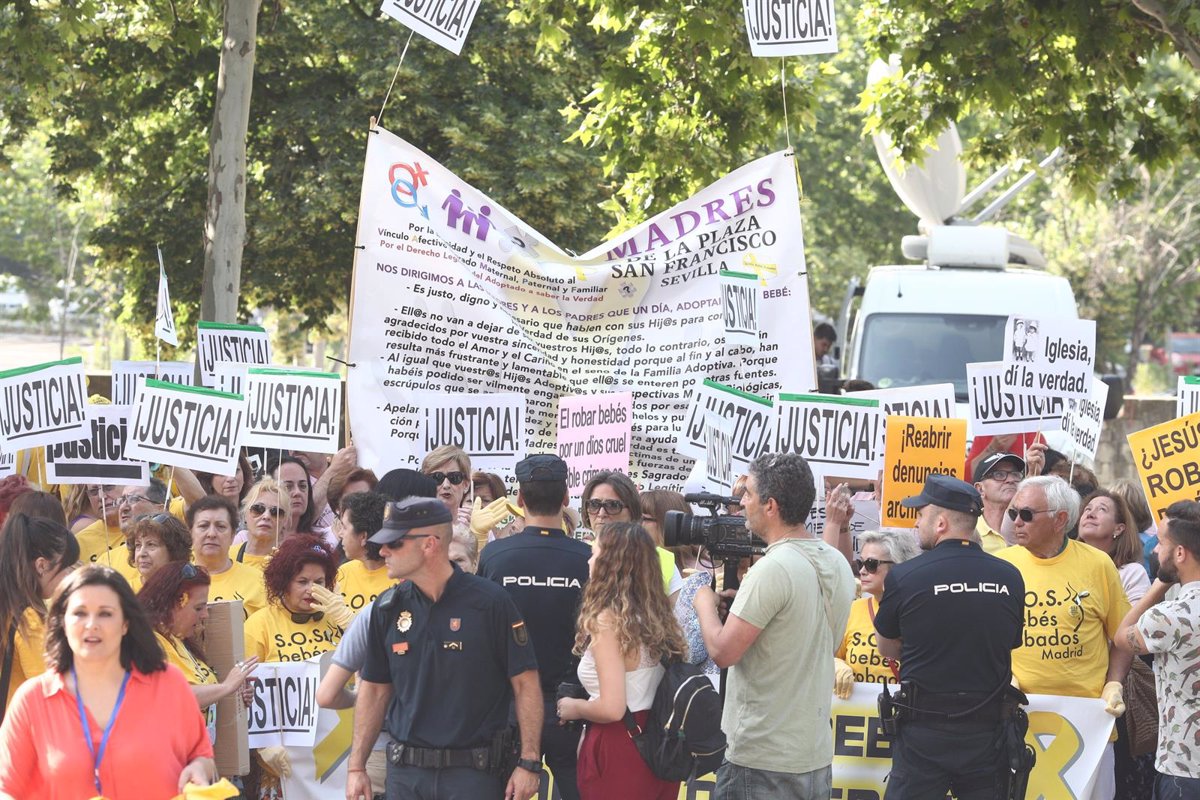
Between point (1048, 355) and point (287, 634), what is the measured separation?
475 centimetres

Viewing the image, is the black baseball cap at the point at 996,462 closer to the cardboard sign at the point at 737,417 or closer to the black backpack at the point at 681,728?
the cardboard sign at the point at 737,417

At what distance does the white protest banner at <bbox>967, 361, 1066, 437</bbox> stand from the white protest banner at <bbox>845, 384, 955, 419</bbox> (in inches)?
6.1

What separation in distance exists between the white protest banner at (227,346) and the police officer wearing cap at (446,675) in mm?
5080

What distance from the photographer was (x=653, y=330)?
378 inches

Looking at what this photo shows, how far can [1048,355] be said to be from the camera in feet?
30.9

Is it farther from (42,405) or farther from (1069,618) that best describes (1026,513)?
(42,405)

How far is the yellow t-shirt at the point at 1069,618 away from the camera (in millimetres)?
7215

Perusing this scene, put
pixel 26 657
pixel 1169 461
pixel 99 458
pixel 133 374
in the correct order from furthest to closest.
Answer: pixel 133 374 → pixel 99 458 → pixel 1169 461 → pixel 26 657

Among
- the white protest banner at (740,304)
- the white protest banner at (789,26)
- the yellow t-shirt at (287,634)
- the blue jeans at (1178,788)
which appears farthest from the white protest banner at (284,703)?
the white protest banner at (789,26)

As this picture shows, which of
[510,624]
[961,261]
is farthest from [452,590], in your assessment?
[961,261]

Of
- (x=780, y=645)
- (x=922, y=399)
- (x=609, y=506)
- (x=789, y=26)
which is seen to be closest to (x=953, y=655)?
(x=780, y=645)

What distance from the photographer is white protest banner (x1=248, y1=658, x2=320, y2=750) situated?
279 inches

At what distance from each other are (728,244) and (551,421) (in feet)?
4.87

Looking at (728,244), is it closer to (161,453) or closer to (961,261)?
(161,453)
